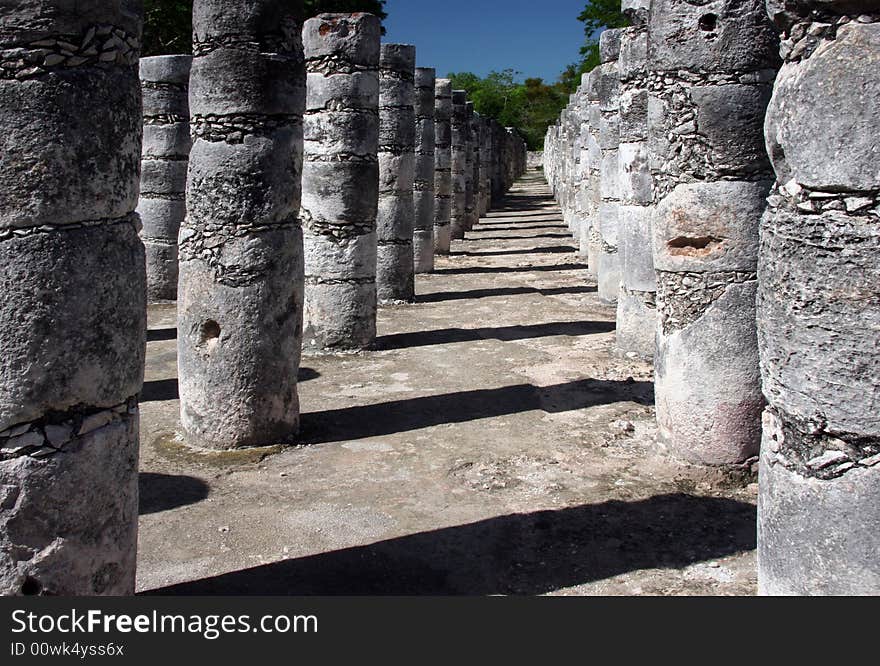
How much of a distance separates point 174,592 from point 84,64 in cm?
280

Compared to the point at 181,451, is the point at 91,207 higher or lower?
higher

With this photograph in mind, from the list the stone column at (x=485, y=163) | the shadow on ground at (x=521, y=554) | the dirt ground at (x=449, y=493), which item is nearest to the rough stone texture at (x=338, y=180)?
the dirt ground at (x=449, y=493)

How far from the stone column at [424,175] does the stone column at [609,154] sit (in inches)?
173

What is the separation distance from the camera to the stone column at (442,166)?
2025 centimetres

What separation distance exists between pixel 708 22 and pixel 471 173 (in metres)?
20.1

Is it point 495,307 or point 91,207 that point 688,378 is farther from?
point 495,307

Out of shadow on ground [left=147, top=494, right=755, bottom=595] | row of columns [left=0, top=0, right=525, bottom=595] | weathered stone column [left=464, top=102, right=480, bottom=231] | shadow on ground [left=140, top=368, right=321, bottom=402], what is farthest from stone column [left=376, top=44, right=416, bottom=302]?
weathered stone column [left=464, top=102, right=480, bottom=231]

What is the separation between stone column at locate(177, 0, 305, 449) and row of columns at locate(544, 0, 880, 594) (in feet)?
9.56

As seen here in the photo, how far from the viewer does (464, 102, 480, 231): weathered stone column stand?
82.8 feet

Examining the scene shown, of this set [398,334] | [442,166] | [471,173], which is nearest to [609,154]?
[398,334]

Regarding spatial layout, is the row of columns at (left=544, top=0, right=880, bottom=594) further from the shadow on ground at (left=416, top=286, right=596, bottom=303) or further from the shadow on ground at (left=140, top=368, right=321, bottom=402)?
the shadow on ground at (left=140, top=368, right=321, bottom=402)

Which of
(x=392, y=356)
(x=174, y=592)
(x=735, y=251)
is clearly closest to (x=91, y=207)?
(x=174, y=592)

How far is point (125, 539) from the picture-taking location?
13.4 ft

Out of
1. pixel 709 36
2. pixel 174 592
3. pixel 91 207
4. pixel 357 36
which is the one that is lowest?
pixel 174 592
